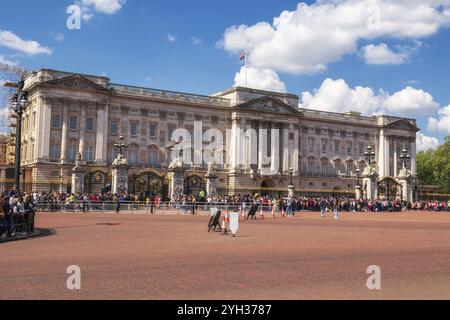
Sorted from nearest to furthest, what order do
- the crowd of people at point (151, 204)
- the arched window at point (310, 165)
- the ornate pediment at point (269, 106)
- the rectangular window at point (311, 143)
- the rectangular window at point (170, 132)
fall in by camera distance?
the crowd of people at point (151, 204) < the rectangular window at point (170, 132) < the ornate pediment at point (269, 106) < the arched window at point (310, 165) < the rectangular window at point (311, 143)

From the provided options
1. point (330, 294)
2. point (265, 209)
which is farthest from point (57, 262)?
point (265, 209)

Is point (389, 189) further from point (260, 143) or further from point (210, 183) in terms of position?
point (260, 143)

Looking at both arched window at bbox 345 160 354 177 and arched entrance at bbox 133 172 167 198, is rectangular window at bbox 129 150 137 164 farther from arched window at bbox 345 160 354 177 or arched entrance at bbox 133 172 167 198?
arched window at bbox 345 160 354 177

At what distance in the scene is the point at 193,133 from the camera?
255ft

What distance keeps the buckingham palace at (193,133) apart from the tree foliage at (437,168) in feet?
31.0

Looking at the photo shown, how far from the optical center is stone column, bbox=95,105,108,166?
6956cm

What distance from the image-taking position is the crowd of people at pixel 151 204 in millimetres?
19375

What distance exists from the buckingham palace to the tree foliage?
31.0 feet

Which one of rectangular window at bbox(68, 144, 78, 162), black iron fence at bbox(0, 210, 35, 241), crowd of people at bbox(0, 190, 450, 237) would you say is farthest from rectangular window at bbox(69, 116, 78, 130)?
black iron fence at bbox(0, 210, 35, 241)

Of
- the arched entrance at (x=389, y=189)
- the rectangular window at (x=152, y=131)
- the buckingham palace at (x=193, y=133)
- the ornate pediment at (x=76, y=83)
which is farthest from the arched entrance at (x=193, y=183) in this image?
the ornate pediment at (x=76, y=83)

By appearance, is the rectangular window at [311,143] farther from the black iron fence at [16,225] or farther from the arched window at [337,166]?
the black iron fence at [16,225]

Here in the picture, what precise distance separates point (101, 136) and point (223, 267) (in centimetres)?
6056

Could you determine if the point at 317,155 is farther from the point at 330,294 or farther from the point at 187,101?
the point at 330,294

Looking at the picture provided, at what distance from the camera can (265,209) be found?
4856cm
